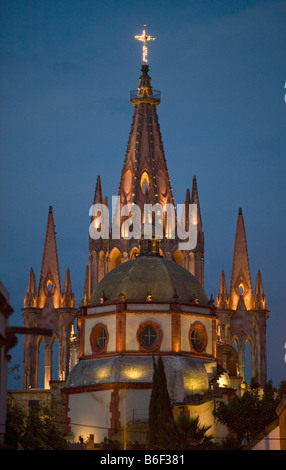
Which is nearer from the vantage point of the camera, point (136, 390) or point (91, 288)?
point (136, 390)

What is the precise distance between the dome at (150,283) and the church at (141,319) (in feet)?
0.26

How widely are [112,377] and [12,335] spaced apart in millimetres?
40965

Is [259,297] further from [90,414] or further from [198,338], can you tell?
[90,414]

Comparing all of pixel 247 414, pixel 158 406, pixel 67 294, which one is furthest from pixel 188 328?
pixel 67 294

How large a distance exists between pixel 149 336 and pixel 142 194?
82.0ft

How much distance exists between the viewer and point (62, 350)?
13775 centimetres

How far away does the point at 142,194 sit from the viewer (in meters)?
142

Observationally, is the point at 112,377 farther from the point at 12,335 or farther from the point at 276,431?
the point at 12,335

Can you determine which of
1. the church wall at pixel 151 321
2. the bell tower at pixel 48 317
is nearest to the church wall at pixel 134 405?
the church wall at pixel 151 321

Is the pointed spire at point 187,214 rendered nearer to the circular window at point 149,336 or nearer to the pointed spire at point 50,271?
the pointed spire at point 50,271
